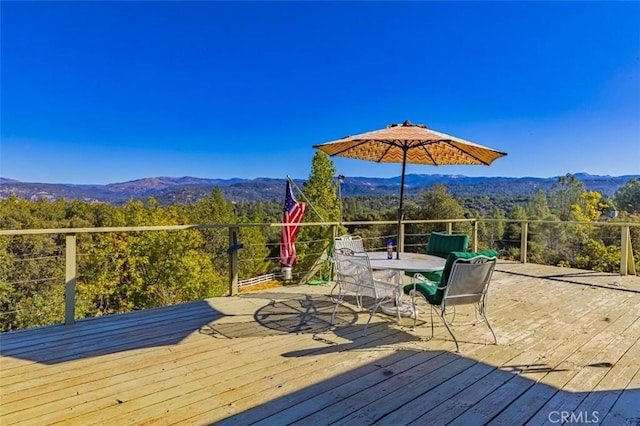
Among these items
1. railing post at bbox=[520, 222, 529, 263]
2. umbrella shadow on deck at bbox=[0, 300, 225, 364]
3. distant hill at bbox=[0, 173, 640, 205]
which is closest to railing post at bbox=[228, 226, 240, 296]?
umbrella shadow on deck at bbox=[0, 300, 225, 364]

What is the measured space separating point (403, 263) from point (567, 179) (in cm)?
2470

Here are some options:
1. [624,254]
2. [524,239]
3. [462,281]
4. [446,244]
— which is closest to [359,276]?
[462,281]

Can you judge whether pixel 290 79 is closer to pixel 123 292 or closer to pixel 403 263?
pixel 403 263

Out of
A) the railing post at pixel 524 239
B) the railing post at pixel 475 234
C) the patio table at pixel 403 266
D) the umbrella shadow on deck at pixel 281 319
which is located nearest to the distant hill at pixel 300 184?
the railing post at pixel 475 234

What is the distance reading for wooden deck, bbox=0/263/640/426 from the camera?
6.40ft

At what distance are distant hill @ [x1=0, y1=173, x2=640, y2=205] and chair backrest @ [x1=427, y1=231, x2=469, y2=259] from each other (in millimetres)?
11238

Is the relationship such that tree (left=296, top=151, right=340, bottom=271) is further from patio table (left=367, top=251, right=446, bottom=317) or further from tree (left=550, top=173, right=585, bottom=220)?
patio table (left=367, top=251, right=446, bottom=317)

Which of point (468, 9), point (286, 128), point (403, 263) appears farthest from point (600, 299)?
point (286, 128)

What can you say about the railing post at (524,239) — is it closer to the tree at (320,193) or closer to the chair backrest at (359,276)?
the chair backrest at (359,276)

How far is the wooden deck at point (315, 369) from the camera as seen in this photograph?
6.40 ft

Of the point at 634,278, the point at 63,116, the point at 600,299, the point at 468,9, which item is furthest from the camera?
the point at 63,116

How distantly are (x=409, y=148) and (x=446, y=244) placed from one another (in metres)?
1.42

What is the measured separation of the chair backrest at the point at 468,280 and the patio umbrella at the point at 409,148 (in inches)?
49.5

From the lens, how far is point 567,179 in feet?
74.5
